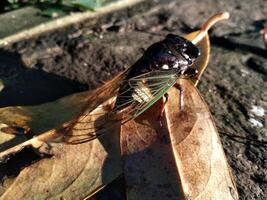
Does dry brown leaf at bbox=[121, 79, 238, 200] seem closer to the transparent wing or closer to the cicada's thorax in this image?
the transparent wing

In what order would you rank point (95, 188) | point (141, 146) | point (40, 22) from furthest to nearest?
point (40, 22) < point (141, 146) < point (95, 188)

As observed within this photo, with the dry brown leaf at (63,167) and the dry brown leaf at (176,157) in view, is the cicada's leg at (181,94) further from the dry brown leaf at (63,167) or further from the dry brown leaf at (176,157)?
the dry brown leaf at (63,167)

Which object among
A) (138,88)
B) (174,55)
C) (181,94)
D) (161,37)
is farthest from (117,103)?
(161,37)

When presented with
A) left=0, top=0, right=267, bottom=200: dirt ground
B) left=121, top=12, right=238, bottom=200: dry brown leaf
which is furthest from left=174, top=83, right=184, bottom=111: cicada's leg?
left=0, top=0, right=267, bottom=200: dirt ground

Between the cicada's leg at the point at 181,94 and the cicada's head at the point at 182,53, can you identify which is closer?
the cicada's leg at the point at 181,94

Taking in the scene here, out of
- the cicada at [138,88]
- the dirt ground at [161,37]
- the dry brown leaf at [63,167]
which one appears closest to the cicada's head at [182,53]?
the cicada at [138,88]

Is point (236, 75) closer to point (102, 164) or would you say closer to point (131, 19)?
point (131, 19)

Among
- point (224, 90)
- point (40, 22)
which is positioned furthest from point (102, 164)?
point (40, 22)
